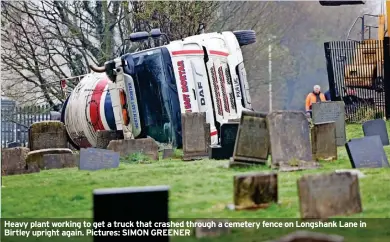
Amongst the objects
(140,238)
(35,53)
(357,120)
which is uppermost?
(35,53)

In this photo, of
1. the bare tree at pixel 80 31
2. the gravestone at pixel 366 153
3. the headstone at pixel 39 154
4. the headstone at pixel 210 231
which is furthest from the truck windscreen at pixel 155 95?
the headstone at pixel 210 231

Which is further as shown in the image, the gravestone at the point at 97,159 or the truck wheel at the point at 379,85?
the truck wheel at the point at 379,85

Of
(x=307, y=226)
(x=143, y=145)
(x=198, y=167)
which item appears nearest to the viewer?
(x=307, y=226)

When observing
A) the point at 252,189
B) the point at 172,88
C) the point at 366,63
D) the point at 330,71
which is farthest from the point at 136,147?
the point at 366,63

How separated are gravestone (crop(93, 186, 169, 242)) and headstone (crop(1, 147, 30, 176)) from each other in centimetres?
378

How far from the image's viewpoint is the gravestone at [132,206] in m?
5.73

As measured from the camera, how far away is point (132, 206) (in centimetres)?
590

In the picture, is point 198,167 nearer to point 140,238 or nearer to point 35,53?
point 140,238

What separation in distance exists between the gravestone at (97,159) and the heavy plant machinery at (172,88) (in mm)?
2152

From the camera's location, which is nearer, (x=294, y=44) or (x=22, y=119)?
(x=22, y=119)

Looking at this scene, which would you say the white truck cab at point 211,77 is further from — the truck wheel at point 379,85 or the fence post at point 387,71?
the truck wheel at point 379,85

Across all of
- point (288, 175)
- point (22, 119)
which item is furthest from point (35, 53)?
point (288, 175)

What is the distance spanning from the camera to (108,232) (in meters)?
5.95

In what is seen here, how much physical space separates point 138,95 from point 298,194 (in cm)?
563
